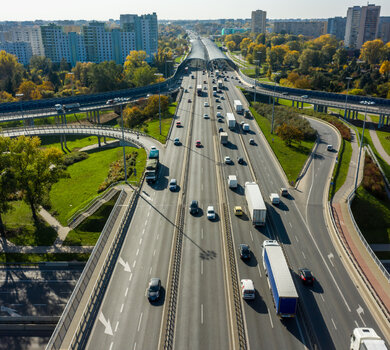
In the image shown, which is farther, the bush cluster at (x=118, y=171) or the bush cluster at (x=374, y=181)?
the bush cluster at (x=118, y=171)

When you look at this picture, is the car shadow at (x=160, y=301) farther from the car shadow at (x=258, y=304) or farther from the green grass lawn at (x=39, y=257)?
the green grass lawn at (x=39, y=257)

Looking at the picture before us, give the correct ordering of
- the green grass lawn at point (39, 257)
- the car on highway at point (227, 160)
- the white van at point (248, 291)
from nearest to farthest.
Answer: the white van at point (248, 291)
the green grass lawn at point (39, 257)
the car on highway at point (227, 160)

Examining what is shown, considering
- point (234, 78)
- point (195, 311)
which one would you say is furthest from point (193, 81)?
point (195, 311)

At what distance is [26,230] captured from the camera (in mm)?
59406

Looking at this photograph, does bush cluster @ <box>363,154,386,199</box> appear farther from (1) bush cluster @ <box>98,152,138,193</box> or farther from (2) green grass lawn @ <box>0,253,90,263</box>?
(2) green grass lawn @ <box>0,253,90,263</box>

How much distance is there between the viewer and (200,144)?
87062 mm

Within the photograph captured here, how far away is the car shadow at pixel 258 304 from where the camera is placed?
118 feet

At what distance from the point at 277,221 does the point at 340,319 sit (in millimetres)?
19906

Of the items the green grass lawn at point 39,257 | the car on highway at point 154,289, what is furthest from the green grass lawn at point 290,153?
the green grass lawn at point 39,257

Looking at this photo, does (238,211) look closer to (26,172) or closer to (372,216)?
(372,216)

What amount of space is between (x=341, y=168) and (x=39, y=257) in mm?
61591

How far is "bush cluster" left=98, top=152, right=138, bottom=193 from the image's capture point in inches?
2901

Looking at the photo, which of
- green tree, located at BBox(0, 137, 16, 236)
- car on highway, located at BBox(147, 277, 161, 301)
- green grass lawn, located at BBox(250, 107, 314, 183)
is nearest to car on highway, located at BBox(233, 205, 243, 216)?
green grass lawn, located at BBox(250, 107, 314, 183)

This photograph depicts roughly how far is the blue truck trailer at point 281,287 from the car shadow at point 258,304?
53.4 inches
